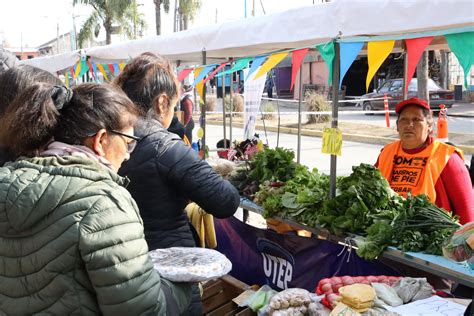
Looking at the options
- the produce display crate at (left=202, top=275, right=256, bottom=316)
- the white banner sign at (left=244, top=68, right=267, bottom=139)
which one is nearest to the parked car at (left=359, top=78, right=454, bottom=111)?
the white banner sign at (left=244, top=68, right=267, bottom=139)

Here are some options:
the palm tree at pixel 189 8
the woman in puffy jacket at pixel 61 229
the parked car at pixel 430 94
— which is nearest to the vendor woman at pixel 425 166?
the woman in puffy jacket at pixel 61 229

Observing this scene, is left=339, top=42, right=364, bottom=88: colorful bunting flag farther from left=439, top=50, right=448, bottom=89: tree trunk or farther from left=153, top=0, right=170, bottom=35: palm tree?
left=153, top=0, right=170, bottom=35: palm tree

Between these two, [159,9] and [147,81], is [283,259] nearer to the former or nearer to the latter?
[147,81]

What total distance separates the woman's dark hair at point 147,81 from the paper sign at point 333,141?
114cm

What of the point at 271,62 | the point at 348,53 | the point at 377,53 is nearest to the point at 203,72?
the point at 271,62

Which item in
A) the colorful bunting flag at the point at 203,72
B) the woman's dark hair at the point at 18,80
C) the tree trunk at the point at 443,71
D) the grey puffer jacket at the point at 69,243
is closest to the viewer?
the grey puffer jacket at the point at 69,243

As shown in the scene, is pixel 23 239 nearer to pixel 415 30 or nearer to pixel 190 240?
pixel 190 240

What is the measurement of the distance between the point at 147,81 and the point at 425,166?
212cm

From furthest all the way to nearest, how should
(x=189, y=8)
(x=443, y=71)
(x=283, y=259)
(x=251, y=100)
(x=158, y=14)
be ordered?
(x=158, y=14)
(x=189, y=8)
(x=443, y=71)
(x=251, y=100)
(x=283, y=259)

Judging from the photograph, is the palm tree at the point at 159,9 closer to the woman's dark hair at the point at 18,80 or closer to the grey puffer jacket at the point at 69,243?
the woman's dark hair at the point at 18,80

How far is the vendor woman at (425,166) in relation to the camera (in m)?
3.35

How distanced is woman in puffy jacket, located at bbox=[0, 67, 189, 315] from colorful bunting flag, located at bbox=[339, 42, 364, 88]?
1.91 m

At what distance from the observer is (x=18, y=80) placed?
1.51 meters

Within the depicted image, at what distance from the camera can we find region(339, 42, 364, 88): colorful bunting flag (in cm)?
288
